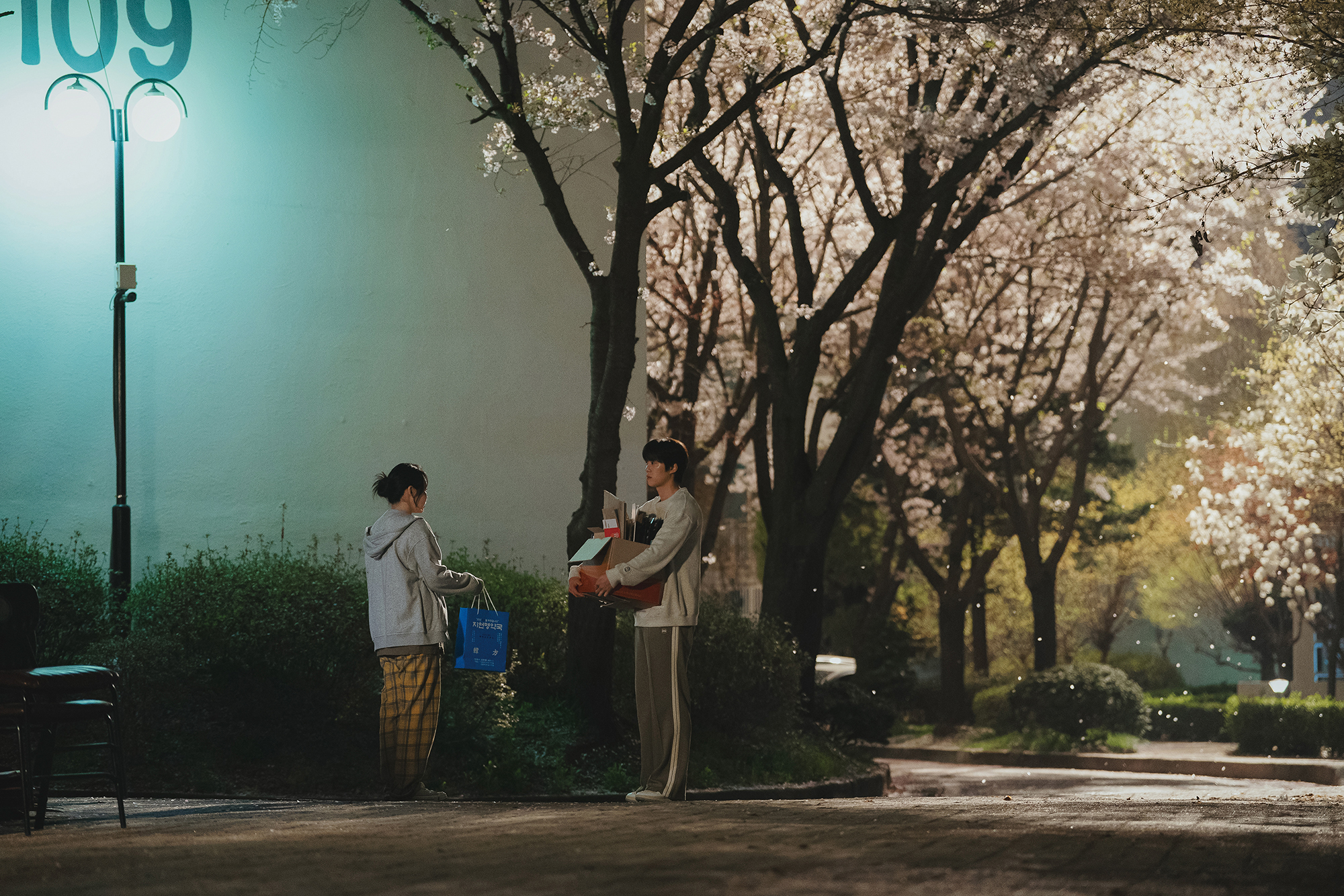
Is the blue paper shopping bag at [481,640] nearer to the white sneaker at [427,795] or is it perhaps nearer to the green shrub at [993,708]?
the white sneaker at [427,795]

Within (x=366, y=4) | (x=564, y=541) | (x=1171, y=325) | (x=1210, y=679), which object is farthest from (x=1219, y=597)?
(x=366, y=4)

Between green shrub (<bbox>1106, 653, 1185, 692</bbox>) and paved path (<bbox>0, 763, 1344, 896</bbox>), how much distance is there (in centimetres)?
3232

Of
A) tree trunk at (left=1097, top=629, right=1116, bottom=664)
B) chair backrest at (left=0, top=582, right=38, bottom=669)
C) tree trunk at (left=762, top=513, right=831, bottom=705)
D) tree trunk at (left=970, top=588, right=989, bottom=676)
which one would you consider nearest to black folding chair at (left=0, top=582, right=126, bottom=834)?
chair backrest at (left=0, top=582, right=38, bottom=669)

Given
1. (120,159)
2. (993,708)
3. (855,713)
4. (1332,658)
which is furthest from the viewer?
(1332,658)

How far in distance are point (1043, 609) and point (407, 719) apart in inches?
785

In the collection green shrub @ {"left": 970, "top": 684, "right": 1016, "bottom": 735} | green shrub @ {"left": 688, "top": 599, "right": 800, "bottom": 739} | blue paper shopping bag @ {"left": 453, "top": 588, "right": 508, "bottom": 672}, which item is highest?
blue paper shopping bag @ {"left": 453, "top": 588, "right": 508, "bottom": 672}

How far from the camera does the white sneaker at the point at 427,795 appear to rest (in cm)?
844

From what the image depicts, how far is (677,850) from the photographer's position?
5.36m

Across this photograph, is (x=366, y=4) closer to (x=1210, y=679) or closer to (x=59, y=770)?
(x=59, y=770)

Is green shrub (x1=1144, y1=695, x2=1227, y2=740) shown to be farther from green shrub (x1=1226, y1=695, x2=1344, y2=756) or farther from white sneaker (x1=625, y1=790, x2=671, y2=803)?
white sneaker (x1=625, y1=790, x2=671, y2=803)

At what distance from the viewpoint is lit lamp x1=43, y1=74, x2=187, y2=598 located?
37.7 feet

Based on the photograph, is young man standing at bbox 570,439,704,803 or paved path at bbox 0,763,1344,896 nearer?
paved path at bbox 0,763,1344,896

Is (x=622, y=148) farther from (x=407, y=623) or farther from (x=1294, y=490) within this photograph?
(x=1294, y=490)

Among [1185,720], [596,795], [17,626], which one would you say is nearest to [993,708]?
[1185,720]
